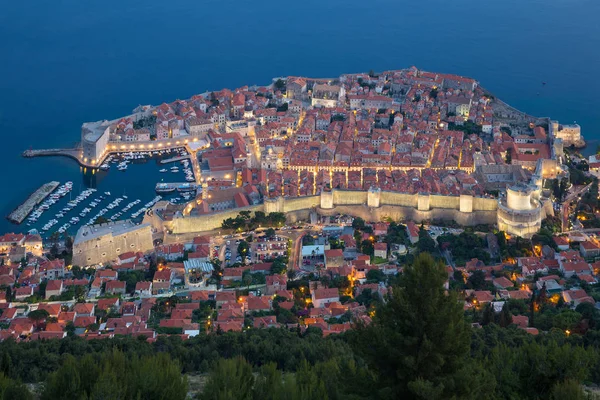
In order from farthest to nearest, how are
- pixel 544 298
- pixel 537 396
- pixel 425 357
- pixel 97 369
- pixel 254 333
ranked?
pixel 544 298
pixel 254 333
pixel 97 369
pixel 537 396
pixel 425 357

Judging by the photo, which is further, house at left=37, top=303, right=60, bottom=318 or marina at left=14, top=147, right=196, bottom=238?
marina at left=14, top=147, right=196, bottom=238

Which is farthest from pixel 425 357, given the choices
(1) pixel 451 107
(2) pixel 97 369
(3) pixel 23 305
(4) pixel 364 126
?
(1) pixel 451 107

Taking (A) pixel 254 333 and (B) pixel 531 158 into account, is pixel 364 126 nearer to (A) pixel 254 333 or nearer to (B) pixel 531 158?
(B) pixel 531 158

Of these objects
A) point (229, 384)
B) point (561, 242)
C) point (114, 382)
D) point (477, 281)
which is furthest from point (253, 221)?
point (114, 382)

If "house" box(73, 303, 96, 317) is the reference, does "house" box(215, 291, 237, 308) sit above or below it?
above

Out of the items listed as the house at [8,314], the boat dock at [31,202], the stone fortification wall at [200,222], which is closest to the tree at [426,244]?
the stone fortification wall at [200,222]

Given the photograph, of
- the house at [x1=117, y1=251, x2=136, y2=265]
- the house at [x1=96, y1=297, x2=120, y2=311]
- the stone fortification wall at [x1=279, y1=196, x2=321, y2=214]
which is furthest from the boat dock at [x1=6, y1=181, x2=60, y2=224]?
the stone fortification wall at [x1=279, y1=196, x2=321, y2=214]

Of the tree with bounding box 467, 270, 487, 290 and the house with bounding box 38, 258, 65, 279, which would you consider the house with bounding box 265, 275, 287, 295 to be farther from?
the house with bounding box 38, 258, 65, 279

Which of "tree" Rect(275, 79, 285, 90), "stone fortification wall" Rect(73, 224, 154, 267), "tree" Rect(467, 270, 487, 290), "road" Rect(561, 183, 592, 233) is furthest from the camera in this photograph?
"tree" Rect(275, 79, 285, 90)
